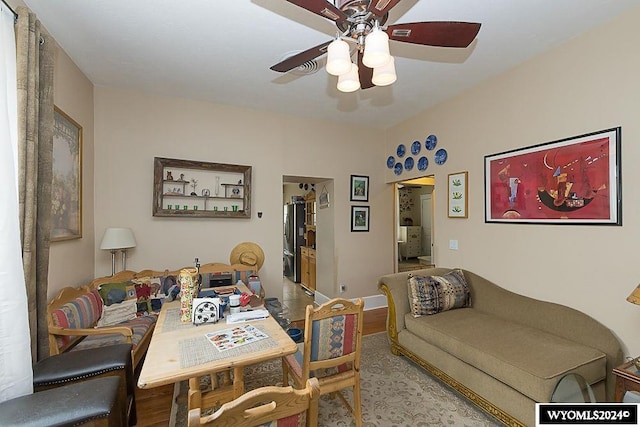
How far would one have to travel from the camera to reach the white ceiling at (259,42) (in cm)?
205

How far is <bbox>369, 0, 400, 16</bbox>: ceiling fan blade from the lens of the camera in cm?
131

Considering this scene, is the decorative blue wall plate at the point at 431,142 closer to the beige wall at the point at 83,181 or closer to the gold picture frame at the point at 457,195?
the gold picture frame at the point at 457,195

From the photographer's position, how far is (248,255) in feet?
12.5

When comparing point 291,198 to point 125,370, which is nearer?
point 125,370

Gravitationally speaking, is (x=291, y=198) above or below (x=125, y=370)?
above

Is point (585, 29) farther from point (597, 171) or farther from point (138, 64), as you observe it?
point (138, 64)

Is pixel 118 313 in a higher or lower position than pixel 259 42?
lower

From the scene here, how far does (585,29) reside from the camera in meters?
2.30

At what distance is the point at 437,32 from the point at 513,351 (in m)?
2.18

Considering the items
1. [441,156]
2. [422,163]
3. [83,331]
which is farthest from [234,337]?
[422,163]

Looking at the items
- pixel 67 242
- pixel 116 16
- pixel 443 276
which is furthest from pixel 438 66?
pixel 67 242

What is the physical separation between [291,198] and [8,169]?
5484mm

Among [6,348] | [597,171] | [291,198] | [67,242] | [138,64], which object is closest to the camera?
[6,348]

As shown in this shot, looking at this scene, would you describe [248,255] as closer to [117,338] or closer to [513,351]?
[117,338]
